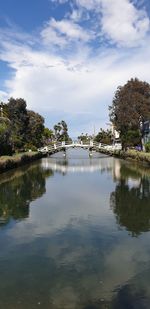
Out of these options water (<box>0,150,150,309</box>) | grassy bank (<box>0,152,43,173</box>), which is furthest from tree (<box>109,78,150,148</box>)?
water (<box>0,150,150,309</box>)

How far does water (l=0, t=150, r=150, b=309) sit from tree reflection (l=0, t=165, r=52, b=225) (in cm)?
6

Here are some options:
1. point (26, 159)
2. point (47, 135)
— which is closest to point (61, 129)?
point (47, 135)

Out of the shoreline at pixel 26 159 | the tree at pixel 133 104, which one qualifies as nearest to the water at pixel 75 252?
the shoreline at pixel 26 159

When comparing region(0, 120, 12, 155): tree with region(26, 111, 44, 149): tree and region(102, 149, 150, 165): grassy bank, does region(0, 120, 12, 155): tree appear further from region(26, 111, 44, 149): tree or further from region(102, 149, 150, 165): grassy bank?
region(26, 111, 44, 149): tree

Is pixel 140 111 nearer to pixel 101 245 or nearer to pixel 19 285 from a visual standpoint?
pixel 101 245

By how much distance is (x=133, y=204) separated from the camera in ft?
67.7

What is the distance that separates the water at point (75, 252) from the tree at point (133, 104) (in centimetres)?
3345

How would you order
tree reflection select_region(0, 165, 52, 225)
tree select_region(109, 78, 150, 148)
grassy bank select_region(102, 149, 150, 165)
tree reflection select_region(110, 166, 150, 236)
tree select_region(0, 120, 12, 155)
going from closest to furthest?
1. tree reflection select_region(110, 166, 150, 236)
2. tree reflection select_region(0, 165, 52, 225)
3. tree select_region(0, 120, 12, 155)
4. grassy bank select_region(102, 149, 150, 165)
5. tree select_region(109, 78, 150, 148)

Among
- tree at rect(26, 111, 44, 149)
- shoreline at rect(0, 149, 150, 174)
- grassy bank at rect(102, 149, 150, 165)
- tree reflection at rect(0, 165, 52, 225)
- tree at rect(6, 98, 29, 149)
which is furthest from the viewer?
tree at rect(26, 111, 44, 149)

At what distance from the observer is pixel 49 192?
2602cm

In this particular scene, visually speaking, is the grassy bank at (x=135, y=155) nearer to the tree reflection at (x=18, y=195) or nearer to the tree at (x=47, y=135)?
the tree reflection at (x=18, y=195)

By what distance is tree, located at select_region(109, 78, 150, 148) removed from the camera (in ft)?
179

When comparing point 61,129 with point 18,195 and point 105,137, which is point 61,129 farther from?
point 18,195

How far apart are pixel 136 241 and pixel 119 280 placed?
12.4ft
